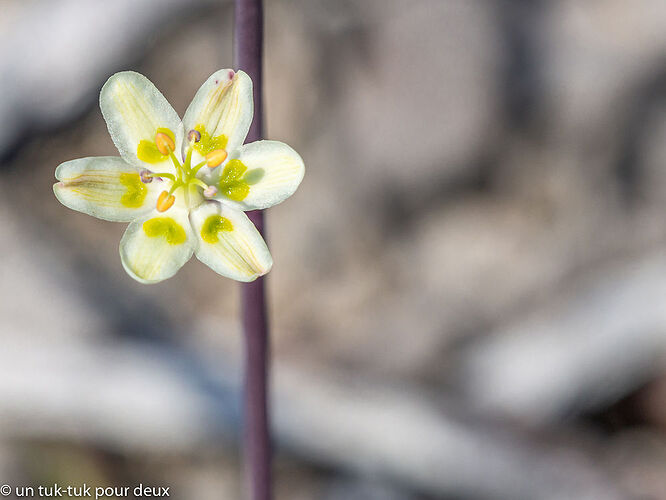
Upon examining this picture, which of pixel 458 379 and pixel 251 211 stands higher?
pixel 458 379

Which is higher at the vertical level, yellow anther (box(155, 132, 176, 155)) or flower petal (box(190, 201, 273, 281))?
yellow anther (box(155, 132, 176, 155))

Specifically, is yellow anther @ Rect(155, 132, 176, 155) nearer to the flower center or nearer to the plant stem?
the flower center

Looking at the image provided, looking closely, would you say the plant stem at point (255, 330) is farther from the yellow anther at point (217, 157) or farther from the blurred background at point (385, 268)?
the blurred background at point (385, 268)

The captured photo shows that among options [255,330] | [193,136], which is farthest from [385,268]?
[193,136]

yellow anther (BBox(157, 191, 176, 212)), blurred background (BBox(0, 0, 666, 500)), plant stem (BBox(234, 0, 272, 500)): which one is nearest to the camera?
plant stem (BBox(234, 0, 272, 500))

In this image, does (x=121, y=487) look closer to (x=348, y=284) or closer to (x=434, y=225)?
(x=348, y=284)

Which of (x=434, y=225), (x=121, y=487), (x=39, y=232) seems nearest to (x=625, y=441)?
(x=434, y=225)

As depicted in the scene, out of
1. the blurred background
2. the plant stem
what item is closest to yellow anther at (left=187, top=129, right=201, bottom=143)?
the plant stem

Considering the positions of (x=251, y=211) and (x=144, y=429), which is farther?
(x=144, y=429)
